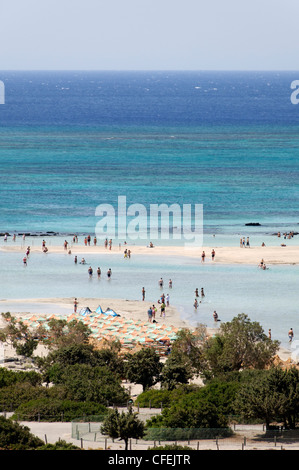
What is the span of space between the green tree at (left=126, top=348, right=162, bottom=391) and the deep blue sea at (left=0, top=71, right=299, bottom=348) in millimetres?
10937

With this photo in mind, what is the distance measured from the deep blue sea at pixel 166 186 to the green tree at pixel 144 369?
10.9 meters

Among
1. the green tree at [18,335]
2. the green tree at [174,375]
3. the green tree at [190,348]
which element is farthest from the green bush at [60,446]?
the green tree at [18,335]

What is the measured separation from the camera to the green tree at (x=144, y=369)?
99.0ft

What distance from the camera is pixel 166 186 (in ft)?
281

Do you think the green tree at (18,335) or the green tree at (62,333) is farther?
the green tree at (18,335)

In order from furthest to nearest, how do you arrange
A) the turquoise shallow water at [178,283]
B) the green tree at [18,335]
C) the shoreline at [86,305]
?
the turquoise shallow water at [178,283], the shoreline at [86,305], the green tree at [18,335]

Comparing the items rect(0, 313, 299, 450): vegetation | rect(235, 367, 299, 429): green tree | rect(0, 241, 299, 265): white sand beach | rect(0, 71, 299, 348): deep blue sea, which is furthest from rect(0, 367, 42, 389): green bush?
rect(0, 241, 299, 265): white sand beach

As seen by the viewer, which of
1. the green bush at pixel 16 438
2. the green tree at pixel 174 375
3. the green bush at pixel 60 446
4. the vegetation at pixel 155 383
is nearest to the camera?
the green bush at pixel 60 446

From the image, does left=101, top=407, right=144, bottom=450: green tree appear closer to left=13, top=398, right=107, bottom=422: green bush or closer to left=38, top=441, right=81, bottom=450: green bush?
left=38, top=441, right=81, bottom=450: green bush

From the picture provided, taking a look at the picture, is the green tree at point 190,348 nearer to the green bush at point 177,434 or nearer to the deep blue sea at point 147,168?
the green bush at point 177,434

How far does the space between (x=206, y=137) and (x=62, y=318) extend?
9329cm

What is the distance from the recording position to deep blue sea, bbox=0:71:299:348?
49.0 meters

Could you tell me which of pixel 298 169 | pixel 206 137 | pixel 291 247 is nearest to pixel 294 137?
pixel 206 137

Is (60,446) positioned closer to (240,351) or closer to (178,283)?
(240,351)
